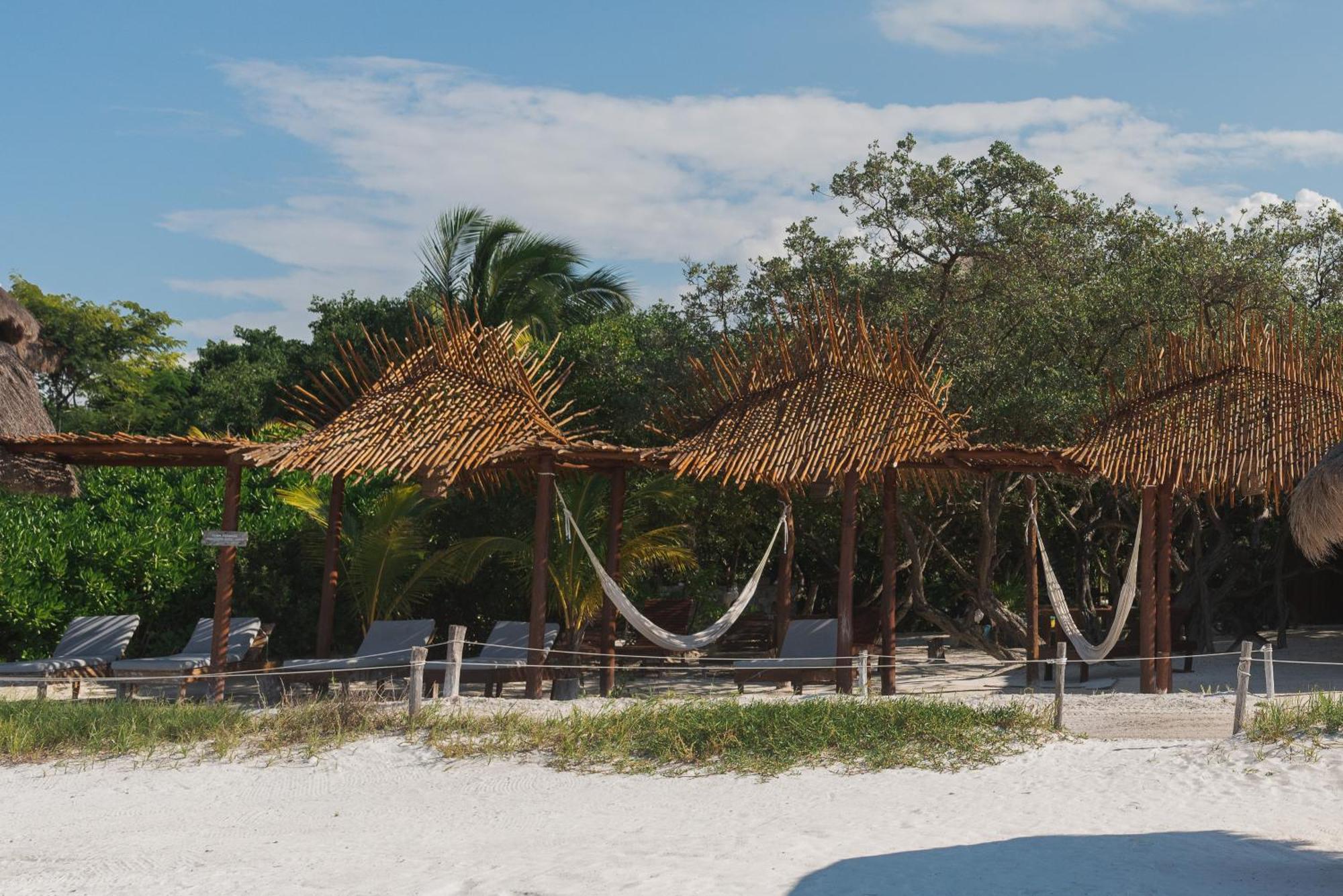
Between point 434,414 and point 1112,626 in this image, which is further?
point 434,414

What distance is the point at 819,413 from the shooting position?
902 centimetres

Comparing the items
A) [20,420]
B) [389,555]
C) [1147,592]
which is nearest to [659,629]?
[1147,592]

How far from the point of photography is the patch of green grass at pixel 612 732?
700 centimetres

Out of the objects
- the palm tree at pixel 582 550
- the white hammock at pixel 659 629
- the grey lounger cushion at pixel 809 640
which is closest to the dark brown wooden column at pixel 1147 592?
the grey lounger cushion at pixel 809 640

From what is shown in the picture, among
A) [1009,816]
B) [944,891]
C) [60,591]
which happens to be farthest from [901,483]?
[60,591]

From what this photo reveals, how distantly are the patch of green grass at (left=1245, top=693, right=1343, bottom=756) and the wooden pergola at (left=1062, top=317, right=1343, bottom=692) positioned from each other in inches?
55.9

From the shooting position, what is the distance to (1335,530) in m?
6.21

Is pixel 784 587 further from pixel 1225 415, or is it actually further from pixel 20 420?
pixel 20 420

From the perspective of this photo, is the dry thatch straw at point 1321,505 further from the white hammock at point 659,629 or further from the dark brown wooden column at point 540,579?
the dark brown wooden column at point 540,579

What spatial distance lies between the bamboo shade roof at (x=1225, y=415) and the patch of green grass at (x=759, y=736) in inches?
80.9

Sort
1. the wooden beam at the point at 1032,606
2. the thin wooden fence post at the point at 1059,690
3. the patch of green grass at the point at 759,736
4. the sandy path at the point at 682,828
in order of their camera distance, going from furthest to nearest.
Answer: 1. the wooden beam at the point at 1032,606
2. the thin wooden fence post at the point at 1059,690
3. the patch of green grass at the point at 759,736
4. the sandy path at the point at 682,828

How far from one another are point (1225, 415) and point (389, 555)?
698cm

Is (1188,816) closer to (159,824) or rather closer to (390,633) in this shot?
(159,824)

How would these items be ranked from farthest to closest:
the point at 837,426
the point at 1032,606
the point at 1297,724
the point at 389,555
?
1. the point at 389,555
2. the point at 1032,606
3. the point at 837,426
4. the point at 1297,724
